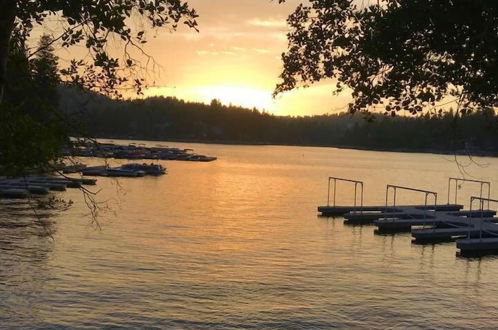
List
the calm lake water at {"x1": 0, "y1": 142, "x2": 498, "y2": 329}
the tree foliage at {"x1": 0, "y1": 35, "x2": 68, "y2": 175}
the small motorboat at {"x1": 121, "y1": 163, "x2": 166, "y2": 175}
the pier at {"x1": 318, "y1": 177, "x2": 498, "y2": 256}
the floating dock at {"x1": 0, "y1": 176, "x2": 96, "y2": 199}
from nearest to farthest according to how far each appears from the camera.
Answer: the tree foliage at {"x1": 0, "y1": 35, "x2": 68, "y2": 175}
the calm lake water at {"x1": 0, "y1": 142, "x2": 498, "y2": 329}
the pier at {"x1": 318, "y1": 177, "x2": 498, "y2": 256}
the floating dock at {"x1": 0, "y1": 176, "x2": 96, "y2": 199}
the small motorboat at {"x1": 121, "y1": 163, "x2": 166, "y2": 175}

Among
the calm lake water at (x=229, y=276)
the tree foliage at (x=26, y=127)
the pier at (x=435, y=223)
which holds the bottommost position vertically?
the calm lake water at (x=229, y=276)

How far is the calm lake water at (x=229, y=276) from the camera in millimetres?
19797

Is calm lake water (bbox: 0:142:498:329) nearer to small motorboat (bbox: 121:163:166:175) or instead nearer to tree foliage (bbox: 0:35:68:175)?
tree foliage (bbox: 0:35:68:175)

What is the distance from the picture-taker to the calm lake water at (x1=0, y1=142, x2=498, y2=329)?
19.8 metres

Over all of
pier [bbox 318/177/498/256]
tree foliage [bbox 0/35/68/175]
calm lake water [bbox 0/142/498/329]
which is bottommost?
calm lake water [bbox 0/142/498/329]

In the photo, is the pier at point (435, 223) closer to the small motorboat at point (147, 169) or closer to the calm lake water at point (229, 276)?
the calm lake water at point (229, 276)

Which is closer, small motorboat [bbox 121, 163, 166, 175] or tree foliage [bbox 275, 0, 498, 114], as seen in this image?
tree foliage [bbox 275, 0, 498, 114]

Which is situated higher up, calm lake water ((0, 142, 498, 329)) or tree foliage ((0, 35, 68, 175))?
tree foliage ((0, 35, 68, 175))

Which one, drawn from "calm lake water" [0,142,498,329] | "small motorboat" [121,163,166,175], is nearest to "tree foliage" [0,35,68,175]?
"calm lake water" [0,142,498,329]

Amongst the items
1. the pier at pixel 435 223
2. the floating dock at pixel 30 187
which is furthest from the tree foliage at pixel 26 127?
the floating dock at pixel 30 187

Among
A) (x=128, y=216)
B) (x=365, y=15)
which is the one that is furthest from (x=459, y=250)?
(x=365, y=15)

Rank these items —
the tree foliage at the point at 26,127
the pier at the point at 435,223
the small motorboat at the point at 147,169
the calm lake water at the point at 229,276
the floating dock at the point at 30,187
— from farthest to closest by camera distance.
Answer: the small motorboat at the point at 147,169, the floating dock at the point at 30,187, the pier at the point at 435,223, the calm lake water at the point at 229,276, the tree foliage at the point at 26,127

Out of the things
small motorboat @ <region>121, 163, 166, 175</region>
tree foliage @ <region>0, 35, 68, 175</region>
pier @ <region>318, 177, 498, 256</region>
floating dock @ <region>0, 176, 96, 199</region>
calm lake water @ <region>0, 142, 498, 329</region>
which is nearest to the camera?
tree foliage @ <region>0, 35, 68, 175</region>

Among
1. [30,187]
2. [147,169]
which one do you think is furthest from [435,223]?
[147,169]
